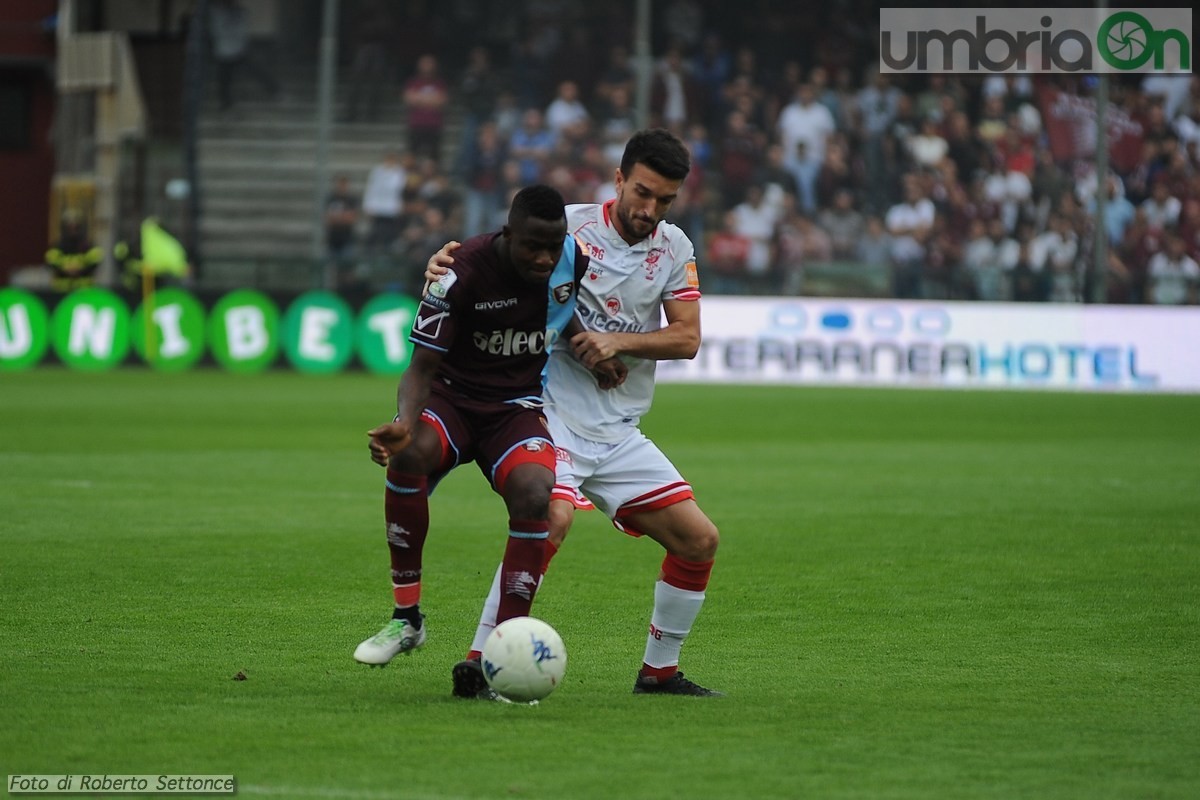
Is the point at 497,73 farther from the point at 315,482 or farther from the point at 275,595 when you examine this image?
the point at 275,595

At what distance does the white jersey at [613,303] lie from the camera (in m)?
6.28

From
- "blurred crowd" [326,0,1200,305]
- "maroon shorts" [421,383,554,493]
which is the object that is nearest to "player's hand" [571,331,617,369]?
"maroon shorts" [421,383,554,493]

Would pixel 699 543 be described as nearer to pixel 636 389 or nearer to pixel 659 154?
pixel 636 389

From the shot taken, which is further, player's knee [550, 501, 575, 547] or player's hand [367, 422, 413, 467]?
player's knee [550, 501, 575, 547]

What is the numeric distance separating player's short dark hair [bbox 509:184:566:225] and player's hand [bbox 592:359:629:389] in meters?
0.56

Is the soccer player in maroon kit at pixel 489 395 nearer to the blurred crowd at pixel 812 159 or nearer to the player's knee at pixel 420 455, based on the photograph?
the player's knee at pixel 420 455

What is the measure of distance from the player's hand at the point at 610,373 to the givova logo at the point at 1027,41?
19.8 metres

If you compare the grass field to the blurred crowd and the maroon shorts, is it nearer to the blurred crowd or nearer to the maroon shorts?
the maroon shorts

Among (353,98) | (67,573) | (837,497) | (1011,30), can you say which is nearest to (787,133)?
(1011,30)

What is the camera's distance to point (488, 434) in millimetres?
6113

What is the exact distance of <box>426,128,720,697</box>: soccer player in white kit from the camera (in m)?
6.06

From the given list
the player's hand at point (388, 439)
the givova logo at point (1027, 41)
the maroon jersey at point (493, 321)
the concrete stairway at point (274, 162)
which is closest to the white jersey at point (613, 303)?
the maroon jersey at point (493, 321)

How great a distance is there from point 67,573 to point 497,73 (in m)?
22.3

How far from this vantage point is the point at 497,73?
29812 mm
